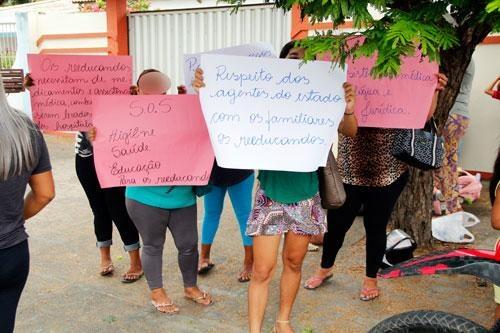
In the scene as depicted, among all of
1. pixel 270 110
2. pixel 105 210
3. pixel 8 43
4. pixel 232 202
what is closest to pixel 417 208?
pixel 232 202

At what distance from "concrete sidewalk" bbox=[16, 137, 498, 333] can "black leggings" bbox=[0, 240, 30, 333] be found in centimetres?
123

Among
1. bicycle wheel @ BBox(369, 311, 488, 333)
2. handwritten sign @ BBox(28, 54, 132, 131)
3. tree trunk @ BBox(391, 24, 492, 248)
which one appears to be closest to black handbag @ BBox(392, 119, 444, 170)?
tree trunk @ BBox(391, 24, 492, 248)

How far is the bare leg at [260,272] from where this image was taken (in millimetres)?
3143

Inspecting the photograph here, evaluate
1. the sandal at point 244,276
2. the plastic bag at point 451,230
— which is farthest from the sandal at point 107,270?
the plastic bag at point 451,230

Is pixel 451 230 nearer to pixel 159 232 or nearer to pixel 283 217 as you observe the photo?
pixel 283 217

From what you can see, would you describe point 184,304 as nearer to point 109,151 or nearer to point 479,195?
point 109,151

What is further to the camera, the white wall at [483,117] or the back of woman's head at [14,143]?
the white wall at [483,117]

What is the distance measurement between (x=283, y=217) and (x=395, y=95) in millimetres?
1127

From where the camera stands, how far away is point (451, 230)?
5094mm

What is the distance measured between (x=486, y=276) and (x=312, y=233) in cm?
115

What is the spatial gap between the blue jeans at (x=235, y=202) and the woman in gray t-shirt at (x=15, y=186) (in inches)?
73.0

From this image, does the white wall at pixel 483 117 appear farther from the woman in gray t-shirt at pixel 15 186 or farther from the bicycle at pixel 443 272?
the woman in gray t-shirt at pixel 15 186

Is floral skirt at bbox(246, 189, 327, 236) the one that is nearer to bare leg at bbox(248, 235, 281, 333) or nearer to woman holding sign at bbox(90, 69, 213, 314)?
bare leg at bbox(248, 235, 281, 333)

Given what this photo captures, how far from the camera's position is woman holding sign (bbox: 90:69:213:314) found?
3.58 metres
